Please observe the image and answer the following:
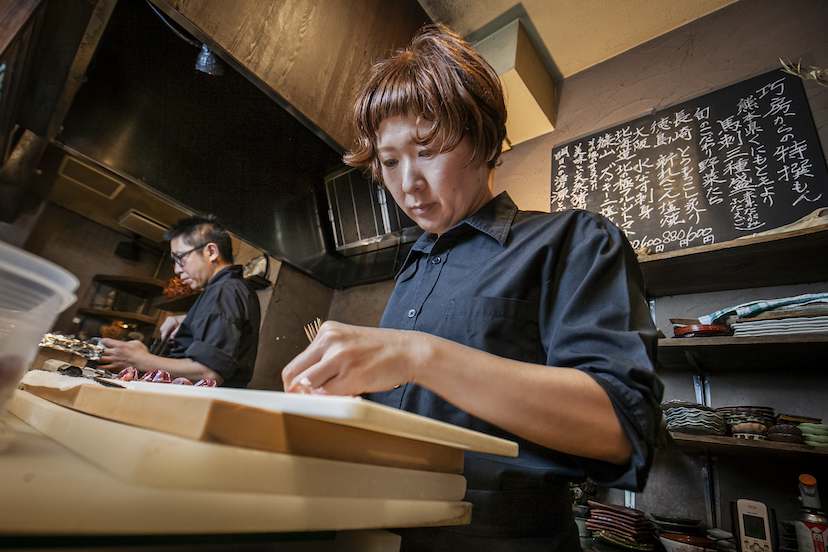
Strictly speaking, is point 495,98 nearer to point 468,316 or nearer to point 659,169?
point 468,316

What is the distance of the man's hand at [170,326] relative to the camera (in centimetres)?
217

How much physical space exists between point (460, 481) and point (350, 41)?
7.54 feet

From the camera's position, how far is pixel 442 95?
0.98 meters

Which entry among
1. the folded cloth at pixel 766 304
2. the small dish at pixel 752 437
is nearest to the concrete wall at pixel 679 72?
the folded cloth at pixel 766 304

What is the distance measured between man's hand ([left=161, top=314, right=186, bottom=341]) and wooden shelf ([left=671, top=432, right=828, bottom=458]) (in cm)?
242

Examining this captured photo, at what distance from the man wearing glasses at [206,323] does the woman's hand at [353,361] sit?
1736 mm

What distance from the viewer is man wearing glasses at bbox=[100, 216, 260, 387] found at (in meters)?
1.95

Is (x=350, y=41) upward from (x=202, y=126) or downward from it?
upward

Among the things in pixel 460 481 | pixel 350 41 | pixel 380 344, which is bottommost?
pixel 460 481

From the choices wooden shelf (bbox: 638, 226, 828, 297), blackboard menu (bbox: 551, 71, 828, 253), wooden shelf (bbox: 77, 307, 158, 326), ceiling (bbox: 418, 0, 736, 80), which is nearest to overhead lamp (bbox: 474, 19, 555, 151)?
ceiling (bbox: 418, 0, 736, 80)

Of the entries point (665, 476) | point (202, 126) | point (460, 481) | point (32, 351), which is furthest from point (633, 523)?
point (202, 126)

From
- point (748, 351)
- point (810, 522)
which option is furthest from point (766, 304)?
point (810, 522)

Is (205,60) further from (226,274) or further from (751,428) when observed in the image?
(751,428)

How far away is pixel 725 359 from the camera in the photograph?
174 cm
